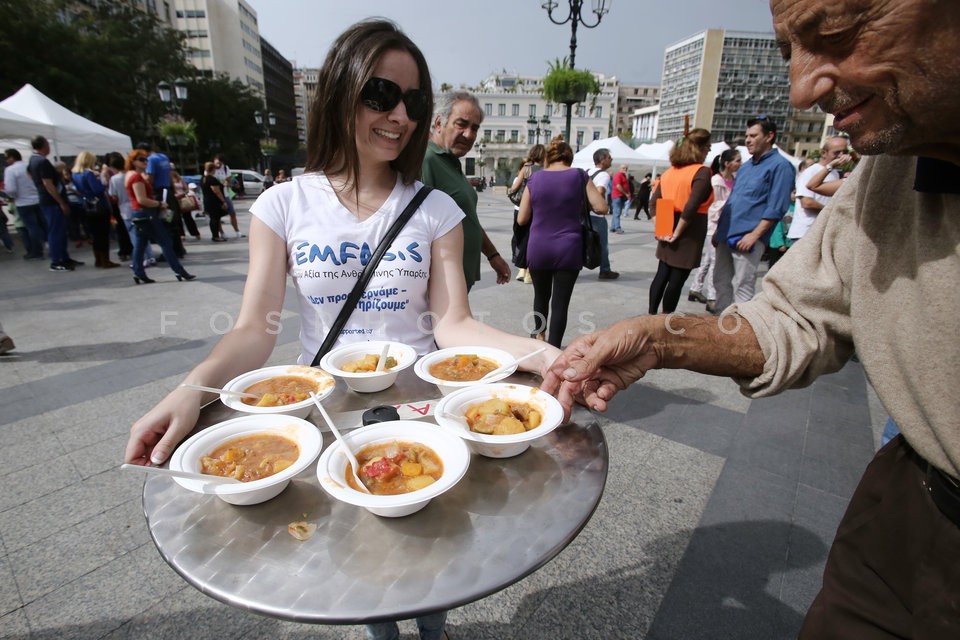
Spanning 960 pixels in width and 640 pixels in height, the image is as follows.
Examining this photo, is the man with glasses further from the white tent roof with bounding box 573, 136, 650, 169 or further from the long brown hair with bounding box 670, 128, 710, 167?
the white tent roof with bounding box 573, 136, 650, 169

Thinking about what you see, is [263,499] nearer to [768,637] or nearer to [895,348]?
[895,348]

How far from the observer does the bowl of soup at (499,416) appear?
44.9 inches

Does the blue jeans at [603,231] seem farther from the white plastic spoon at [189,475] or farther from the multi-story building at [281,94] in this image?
the multi-story building at [281,94]

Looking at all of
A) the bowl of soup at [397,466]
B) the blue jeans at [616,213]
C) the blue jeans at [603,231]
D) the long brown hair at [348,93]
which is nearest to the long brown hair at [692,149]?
the blue jeans at [603,231]

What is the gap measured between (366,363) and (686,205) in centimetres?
437

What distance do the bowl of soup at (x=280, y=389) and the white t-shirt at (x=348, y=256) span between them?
1.04 ft

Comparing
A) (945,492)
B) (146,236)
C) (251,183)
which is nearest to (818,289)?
(945,492)

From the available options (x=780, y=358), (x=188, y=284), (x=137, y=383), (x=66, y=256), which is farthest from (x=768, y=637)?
(x=66, y=256)

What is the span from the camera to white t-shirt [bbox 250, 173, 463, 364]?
177cm

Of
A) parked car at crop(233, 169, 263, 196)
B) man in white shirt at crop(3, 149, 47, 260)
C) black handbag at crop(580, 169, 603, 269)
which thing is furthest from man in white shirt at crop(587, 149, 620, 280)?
parked car at crop(233, 169, 263, 196)

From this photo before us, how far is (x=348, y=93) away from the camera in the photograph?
5.75 feet

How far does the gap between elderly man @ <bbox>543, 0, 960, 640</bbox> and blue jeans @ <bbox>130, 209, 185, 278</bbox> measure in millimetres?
8225

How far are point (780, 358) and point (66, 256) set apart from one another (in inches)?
452

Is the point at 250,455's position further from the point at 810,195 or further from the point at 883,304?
the point at 810,195
